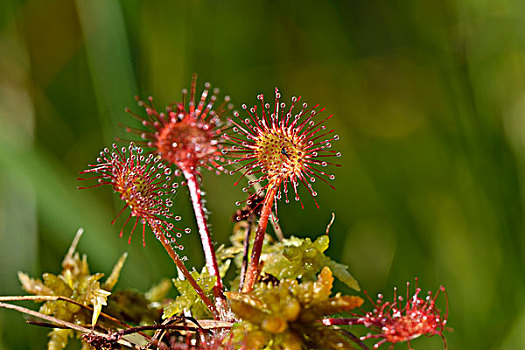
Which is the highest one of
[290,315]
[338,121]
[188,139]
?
[338,121]

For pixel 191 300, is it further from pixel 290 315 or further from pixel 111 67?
pixel 111 67

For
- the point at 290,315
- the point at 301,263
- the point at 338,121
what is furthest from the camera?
the point at 338,121

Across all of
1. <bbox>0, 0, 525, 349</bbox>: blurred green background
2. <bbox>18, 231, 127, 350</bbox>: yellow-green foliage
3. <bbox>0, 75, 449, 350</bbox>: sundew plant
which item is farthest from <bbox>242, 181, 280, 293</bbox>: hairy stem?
<bbox>0, 0, 525, 349</bbox>: blurred green background

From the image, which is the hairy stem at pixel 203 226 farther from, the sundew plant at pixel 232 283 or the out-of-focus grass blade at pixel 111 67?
the out-of-focus grass blade at pixel 111 67

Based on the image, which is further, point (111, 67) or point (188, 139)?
point (111, 67)

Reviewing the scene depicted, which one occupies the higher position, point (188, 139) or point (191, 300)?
point (188, 139)

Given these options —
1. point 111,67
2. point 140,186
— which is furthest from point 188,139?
point 111,67

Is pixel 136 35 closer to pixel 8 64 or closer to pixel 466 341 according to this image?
pixel 8 64

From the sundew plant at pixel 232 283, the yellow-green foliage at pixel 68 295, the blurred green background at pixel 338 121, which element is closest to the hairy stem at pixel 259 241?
the sundew plant at pixel 232 283
